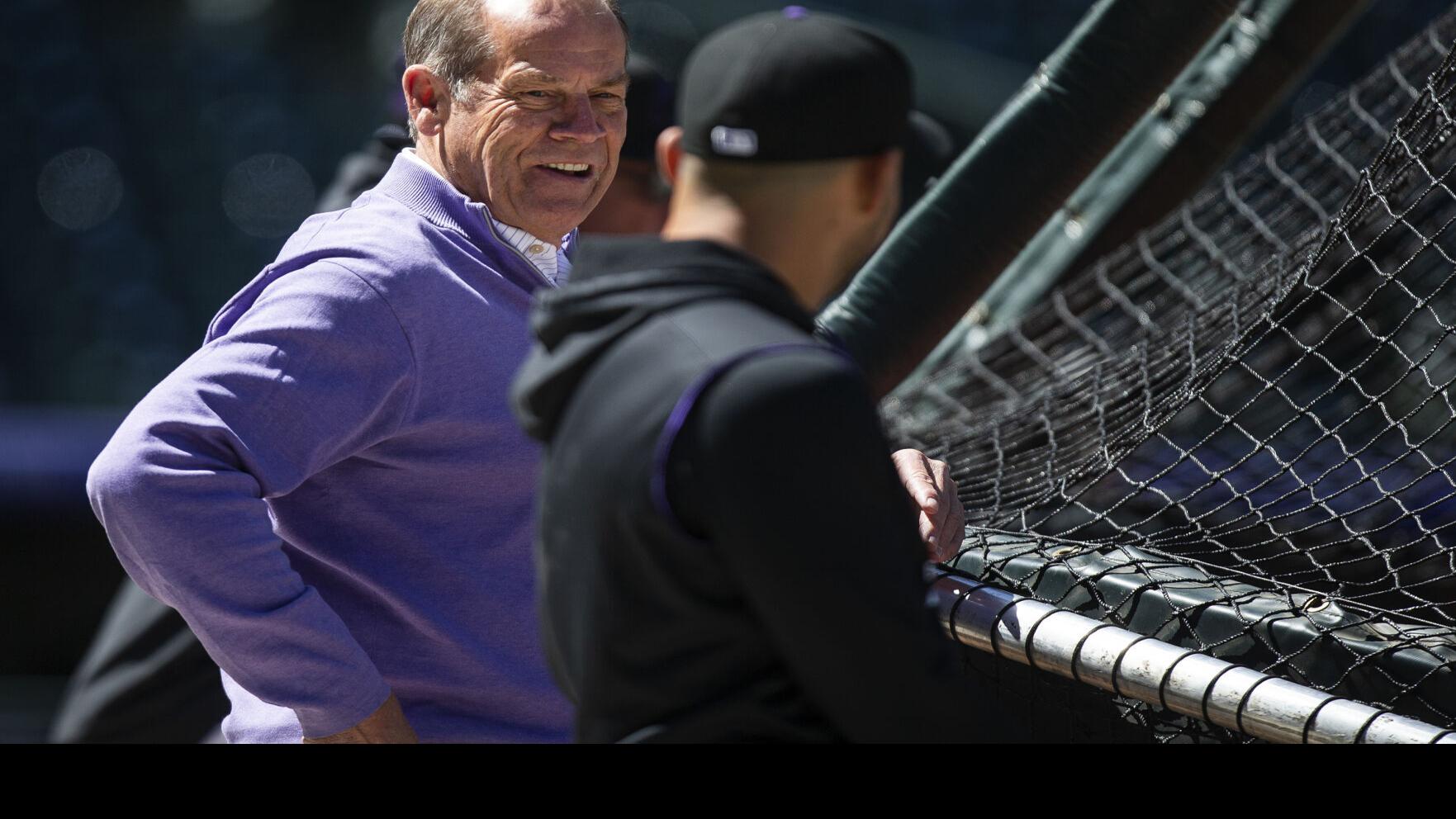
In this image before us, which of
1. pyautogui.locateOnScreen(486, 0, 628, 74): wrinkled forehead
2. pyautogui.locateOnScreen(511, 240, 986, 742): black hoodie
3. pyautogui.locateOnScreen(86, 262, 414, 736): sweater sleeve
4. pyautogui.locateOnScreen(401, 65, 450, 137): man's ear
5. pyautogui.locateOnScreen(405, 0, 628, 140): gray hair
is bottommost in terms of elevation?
pyautogui.locateOnScreen(86, 262, 414, 736): sweater sleeve

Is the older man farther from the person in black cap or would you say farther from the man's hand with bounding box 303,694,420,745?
the person in black cap

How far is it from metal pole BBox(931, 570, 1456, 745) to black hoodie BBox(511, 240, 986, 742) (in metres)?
0.39

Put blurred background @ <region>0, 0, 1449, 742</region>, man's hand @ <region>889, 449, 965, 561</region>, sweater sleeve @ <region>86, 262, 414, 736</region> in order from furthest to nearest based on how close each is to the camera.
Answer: blurred background @ <region>0, 0, 1449, 742</region> < man's hand @ <region>889, 449, 965, 561</region> < sweater sleeve @ <region>86, 262, 414, 736</region>

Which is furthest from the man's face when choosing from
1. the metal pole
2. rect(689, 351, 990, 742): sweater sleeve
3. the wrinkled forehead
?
rect(689, 351, 990, 742): sweater sleeve

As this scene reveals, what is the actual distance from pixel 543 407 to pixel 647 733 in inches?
8.0

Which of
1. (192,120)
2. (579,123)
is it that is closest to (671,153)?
(579,123)

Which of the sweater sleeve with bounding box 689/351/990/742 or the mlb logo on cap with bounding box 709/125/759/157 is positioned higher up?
the mlb logo on cap with bounding box 709/125/759/157

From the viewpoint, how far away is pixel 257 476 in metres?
1.38

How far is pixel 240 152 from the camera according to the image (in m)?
6.77

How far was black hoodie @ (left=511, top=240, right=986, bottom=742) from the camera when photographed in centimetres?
88

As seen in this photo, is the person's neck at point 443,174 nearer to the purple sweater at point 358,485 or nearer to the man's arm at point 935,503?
the purple sweater at point 358,485

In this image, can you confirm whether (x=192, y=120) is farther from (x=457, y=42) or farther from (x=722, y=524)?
(x=722, y=524)

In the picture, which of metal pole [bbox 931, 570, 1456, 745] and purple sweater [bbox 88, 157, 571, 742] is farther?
purple sweater [bbox 88, 157, 571, 742]

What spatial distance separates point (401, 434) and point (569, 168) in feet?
1.11
